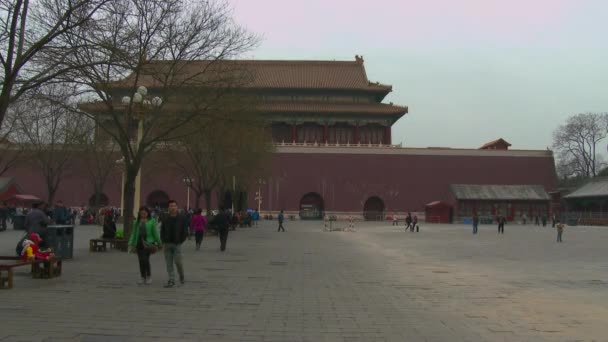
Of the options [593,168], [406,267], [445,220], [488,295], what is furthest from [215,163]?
[593,168]

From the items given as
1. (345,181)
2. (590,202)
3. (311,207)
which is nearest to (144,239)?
(345,181)

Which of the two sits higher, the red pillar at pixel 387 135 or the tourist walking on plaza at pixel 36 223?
the red pillar at pixel 387 135

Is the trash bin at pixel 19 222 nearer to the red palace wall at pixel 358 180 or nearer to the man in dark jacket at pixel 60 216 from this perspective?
the man in dark jacket at pixel 60 216

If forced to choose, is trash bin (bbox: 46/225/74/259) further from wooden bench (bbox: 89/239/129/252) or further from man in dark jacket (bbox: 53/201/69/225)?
man in dark jacket (bbox: 53/201/69/225)

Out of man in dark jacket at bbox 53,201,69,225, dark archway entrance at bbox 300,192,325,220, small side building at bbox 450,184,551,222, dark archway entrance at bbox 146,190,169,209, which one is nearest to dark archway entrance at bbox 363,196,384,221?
dark archway entrance at bbox 300,192,325,220

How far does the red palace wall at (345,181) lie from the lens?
52875mm

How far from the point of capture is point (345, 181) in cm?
5359

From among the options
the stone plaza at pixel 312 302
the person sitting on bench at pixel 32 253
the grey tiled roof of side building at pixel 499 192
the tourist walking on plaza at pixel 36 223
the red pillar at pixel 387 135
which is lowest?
the stone plaza at pixel 312 302

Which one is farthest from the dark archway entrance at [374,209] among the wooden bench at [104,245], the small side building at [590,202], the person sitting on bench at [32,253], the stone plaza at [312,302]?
the person sitting on bench at [32,253]

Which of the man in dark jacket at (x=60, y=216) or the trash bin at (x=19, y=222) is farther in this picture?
the trash bin at (x=19, y=222)

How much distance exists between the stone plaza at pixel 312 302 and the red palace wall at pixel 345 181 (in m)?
38.9

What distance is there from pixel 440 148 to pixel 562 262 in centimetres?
4095

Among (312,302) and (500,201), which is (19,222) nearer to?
(312,302)

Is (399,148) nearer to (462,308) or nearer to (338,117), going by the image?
(338,117)
